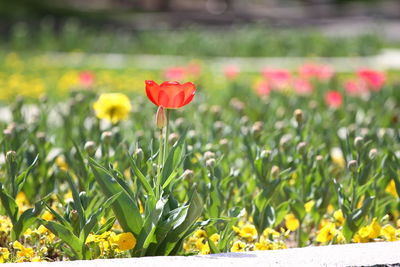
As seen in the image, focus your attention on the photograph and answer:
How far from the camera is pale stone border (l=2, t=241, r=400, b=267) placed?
7.00 ft

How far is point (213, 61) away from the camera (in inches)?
460

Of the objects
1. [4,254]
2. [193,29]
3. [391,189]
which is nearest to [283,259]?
[4,254]

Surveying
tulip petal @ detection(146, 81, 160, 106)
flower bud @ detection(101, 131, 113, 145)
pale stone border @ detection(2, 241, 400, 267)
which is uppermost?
tulip petal @ detection(146, 81, 160, 106)

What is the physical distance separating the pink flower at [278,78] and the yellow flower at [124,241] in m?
3.55

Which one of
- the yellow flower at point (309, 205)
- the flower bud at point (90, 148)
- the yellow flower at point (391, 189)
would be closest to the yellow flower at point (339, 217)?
the yellow flower at point (309, 205)

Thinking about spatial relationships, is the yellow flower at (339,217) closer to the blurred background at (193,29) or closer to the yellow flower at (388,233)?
the yellow flower at (388,233)

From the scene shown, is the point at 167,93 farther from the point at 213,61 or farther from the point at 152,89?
the point at 213,61

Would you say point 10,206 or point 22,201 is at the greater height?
point 10,206

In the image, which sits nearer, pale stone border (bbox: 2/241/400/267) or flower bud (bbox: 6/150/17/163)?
pale stone border (bbox: 2/241/400/267)

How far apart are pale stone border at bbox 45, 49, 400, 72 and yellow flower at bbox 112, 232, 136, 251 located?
8162mm

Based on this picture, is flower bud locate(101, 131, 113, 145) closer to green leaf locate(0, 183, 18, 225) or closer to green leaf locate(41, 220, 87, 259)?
green leaf locate(0, 183, 18, 225)

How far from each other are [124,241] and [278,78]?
11.8 ft

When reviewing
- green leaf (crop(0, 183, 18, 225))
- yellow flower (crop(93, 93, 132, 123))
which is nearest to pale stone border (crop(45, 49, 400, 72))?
yellow flower (crop(93, 93, 132, 123))

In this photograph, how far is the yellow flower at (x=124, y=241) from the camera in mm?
2406
